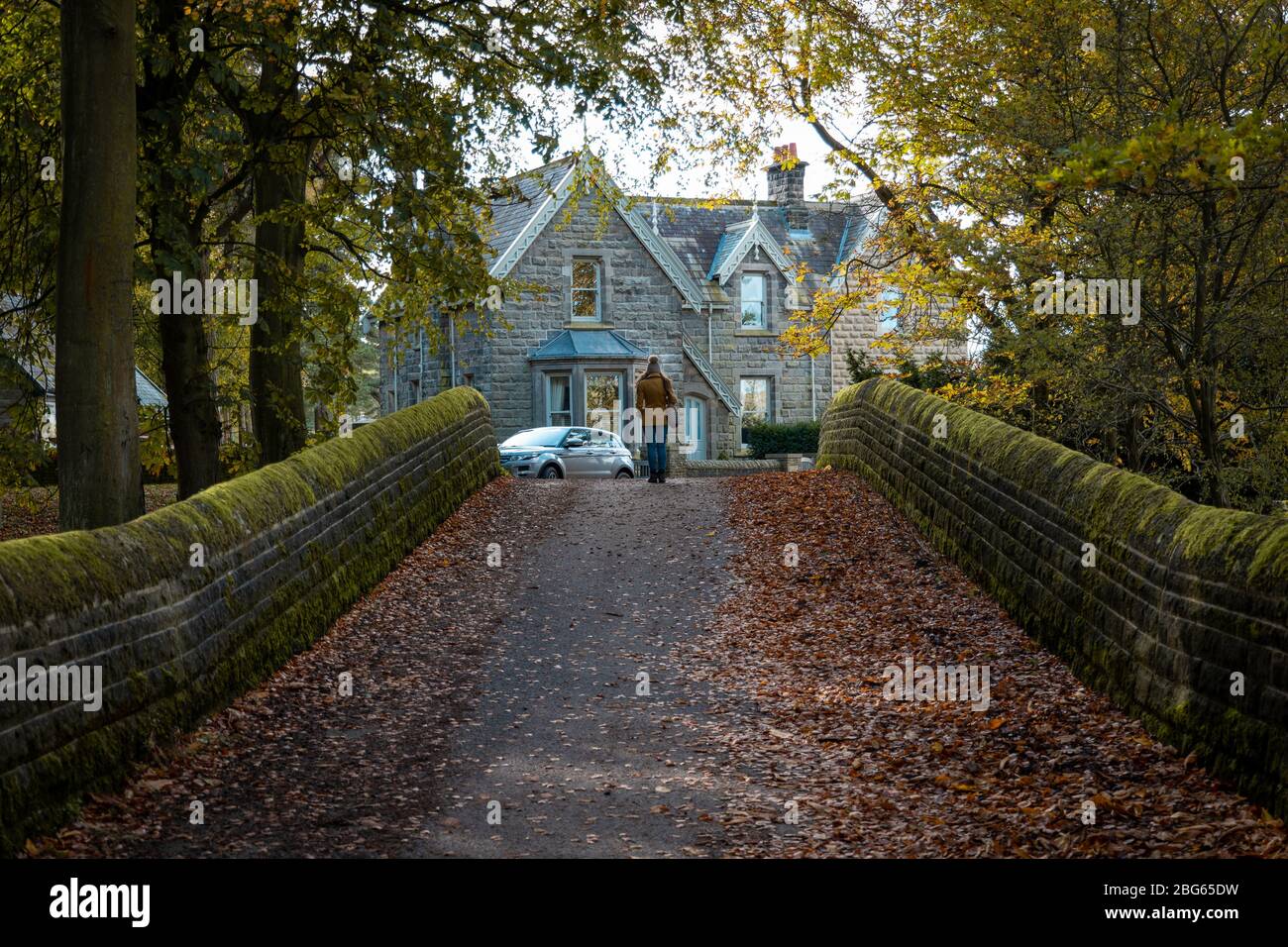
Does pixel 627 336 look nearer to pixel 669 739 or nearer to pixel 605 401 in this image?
pixel 605 401

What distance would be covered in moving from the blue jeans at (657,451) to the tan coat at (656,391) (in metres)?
0.56

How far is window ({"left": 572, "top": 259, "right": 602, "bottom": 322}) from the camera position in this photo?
36.4 meters

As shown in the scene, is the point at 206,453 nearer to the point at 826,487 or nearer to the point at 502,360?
the point at 826,487

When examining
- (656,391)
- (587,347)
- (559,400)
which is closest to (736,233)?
(587,347)

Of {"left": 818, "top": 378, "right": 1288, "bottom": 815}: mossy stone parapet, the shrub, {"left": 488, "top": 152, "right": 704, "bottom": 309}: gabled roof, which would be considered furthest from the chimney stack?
{"left": 818, "top": 378, "right": 1288, "bottom": 815}: mossy stone parapet

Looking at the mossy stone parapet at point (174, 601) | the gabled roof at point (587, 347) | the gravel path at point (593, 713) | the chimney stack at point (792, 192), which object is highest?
the chimney stack at point (792, 192)

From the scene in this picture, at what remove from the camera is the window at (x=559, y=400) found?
116 ft

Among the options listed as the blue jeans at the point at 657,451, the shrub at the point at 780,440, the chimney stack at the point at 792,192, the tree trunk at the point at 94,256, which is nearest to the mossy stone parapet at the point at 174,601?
the tree trunk at the point at 94,256

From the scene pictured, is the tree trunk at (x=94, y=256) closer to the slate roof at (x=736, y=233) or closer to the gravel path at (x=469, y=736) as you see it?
the gravel path at (x=469, y=736)

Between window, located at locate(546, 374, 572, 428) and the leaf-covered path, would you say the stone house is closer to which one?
window, located at locate(546, 374, 572, 428)

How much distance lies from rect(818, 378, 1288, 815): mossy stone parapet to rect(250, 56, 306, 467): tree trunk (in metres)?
7.44

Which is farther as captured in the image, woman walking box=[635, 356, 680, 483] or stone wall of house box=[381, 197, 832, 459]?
stone wall of house box=[381, 197, 832, 459]

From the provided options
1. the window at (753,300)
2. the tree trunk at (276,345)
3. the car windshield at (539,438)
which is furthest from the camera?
the window at (753,300)

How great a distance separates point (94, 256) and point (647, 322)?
28474mm
